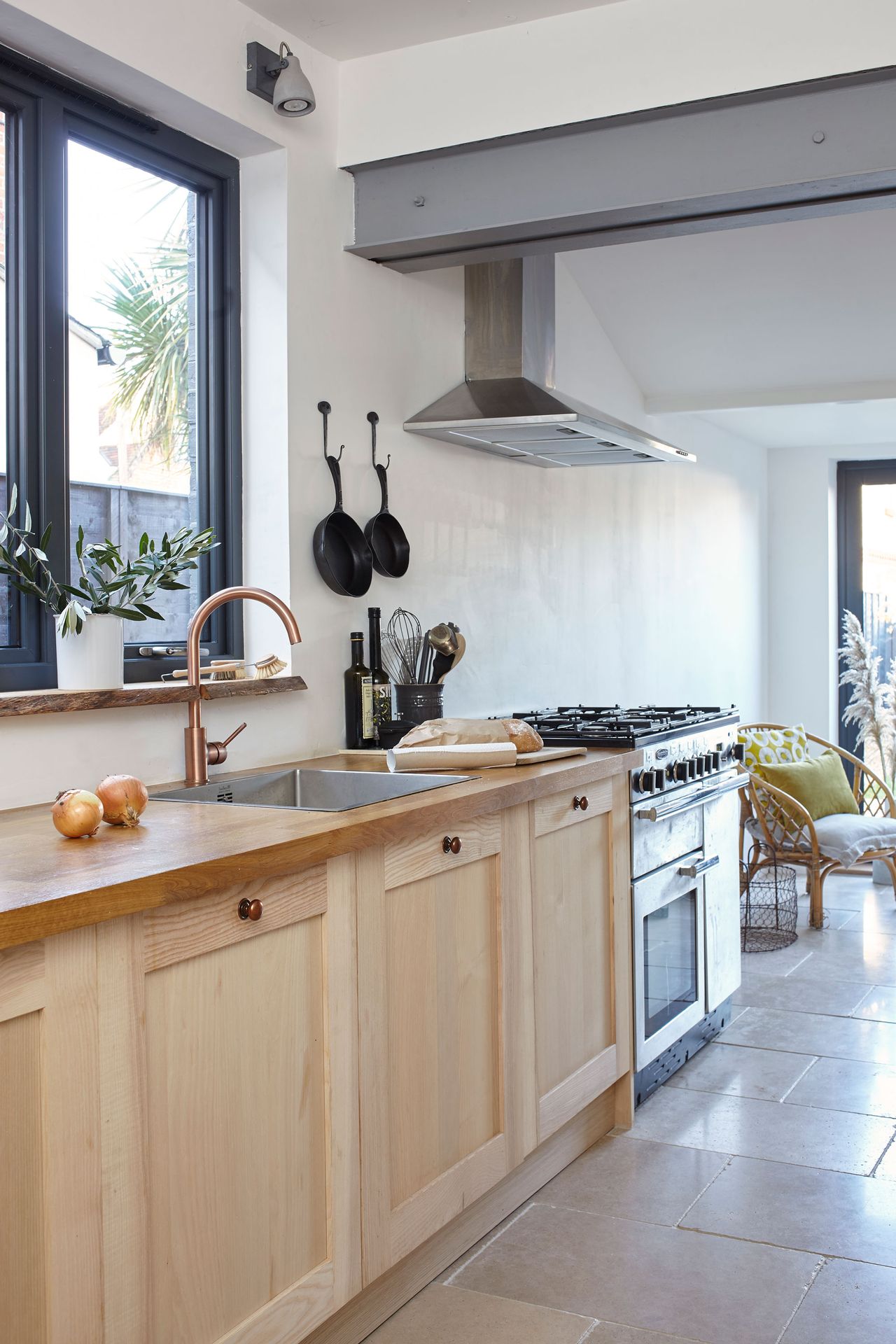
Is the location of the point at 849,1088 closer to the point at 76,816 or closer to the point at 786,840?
the point at 786,840

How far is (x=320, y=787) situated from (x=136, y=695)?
0.54m

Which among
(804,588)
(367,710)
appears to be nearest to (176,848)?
(367,710)

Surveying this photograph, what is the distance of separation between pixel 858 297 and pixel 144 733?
3.46 m

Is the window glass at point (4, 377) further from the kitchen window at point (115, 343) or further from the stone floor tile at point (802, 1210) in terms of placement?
the stone floor tile at point (802, 1210)

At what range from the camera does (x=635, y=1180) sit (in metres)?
2.88

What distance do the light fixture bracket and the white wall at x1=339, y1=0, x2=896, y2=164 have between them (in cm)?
33

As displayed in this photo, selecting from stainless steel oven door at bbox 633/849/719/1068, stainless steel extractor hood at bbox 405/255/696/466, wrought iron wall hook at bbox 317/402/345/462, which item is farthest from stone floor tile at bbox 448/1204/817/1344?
stainless steel extractor hood at bbox 405/255/696/466

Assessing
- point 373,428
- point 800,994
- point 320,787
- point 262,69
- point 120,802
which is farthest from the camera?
point 800,994

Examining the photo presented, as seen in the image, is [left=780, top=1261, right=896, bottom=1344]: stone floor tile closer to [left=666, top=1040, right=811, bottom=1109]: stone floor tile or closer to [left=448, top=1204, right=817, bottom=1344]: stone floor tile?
[left=448, top=1204, right=817, bottom=1344]: stone floor tile

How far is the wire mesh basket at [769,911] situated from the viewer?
515 centimetres

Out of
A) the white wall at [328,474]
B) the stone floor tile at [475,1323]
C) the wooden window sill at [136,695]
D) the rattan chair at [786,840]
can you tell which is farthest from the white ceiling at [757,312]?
the stone floor tile at [475,1323]

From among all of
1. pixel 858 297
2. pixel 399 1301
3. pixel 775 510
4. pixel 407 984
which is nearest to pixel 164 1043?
pixel 407 984

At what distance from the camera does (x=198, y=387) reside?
3062 mm

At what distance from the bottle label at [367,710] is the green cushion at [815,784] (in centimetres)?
295
